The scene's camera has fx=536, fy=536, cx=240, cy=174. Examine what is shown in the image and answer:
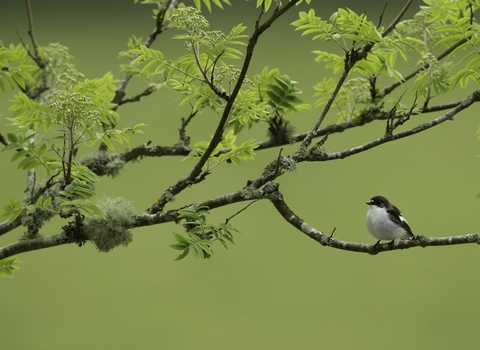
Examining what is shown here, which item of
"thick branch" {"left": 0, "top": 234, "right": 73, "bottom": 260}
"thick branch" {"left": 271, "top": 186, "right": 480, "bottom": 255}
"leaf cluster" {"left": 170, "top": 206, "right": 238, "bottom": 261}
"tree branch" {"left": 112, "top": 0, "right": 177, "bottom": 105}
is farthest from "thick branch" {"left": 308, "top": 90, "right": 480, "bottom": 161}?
"tree branch" {"left": 112, "top": 0, "right": 177, "bottom": 105}

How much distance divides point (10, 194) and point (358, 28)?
3772mm

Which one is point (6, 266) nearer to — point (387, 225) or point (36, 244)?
point (36, 244)

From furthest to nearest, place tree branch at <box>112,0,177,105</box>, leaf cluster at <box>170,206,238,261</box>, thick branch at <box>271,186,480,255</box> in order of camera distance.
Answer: tree branch at <box>112,0,177,105</box>, leaf cluster at <box>170,206,238,261</box>, thick branch at <box>271,186,480,255</box>

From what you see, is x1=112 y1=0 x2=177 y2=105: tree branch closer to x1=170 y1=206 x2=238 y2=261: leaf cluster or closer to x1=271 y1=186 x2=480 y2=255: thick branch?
x1=170 y1=206 x2=238 y2=261: leaf cluster

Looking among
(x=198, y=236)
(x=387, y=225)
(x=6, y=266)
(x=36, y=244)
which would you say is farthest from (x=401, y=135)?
(x=6, y=266)

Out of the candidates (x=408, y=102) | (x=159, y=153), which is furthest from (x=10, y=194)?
(x=408, y=102)

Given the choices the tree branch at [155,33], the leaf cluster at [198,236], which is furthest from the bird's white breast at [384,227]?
the tree branch at [155,33]

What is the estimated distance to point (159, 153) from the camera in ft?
6.10

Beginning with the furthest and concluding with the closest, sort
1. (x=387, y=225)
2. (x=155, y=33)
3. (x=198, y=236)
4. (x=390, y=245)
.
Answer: (x=155, y=33), (x=387, y=225), (x=198, y=236), (x=390, y=245)

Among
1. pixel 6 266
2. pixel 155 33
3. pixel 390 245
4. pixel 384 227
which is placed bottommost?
pixel 390 245

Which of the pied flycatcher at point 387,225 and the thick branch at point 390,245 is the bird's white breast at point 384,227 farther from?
the thick branch at point 390,245

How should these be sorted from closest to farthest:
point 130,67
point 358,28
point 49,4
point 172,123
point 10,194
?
point 358,28
point 130,67
point 10,194
point 172,123
point 49,4

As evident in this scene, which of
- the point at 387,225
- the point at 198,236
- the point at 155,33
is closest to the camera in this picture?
the point at 198,236

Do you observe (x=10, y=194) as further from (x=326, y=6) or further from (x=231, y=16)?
(x=326, y=6)
